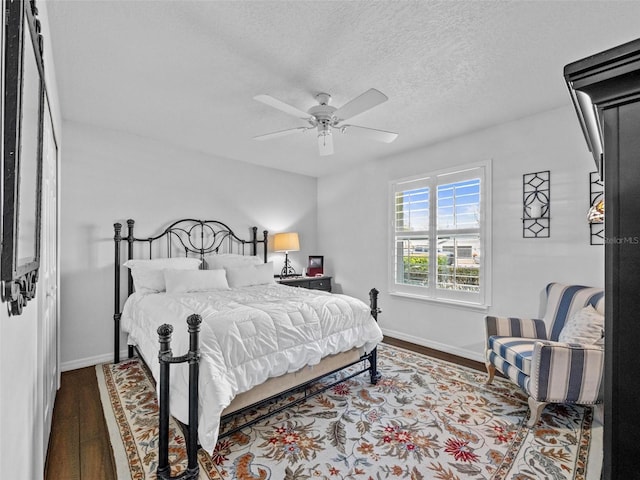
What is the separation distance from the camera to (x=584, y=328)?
7.88 feet

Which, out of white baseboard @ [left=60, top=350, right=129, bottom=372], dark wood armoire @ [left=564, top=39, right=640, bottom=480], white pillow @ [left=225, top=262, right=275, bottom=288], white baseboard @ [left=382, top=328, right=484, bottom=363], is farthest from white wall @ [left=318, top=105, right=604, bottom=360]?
white baseboard @ [left=60, top=350, right=129, bottom=372]

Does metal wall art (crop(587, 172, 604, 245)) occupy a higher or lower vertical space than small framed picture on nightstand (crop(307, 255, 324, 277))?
higher

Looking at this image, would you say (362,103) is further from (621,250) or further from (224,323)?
(621,250)

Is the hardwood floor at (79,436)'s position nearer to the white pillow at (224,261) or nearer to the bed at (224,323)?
the bed at (224,323)

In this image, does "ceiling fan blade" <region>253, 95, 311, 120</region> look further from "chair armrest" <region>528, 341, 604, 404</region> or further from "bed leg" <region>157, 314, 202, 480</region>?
"chair armrest" <region>528, 341, 604, 404</region>

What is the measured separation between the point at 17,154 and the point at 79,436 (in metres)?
2.25

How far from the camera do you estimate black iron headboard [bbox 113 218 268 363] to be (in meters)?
3.61

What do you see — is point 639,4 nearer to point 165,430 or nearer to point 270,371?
point 270,371

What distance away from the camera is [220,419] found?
1.98 meters

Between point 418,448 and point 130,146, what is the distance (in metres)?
4.10

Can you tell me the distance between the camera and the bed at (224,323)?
198 cm

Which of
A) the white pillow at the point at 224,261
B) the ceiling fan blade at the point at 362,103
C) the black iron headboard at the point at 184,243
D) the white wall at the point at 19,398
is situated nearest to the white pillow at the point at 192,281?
the white pillow at the point at 224,261

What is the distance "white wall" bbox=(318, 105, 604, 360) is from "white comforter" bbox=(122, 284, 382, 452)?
4.60 feet

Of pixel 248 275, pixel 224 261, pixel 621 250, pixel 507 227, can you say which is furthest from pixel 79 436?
pixel 507 227
